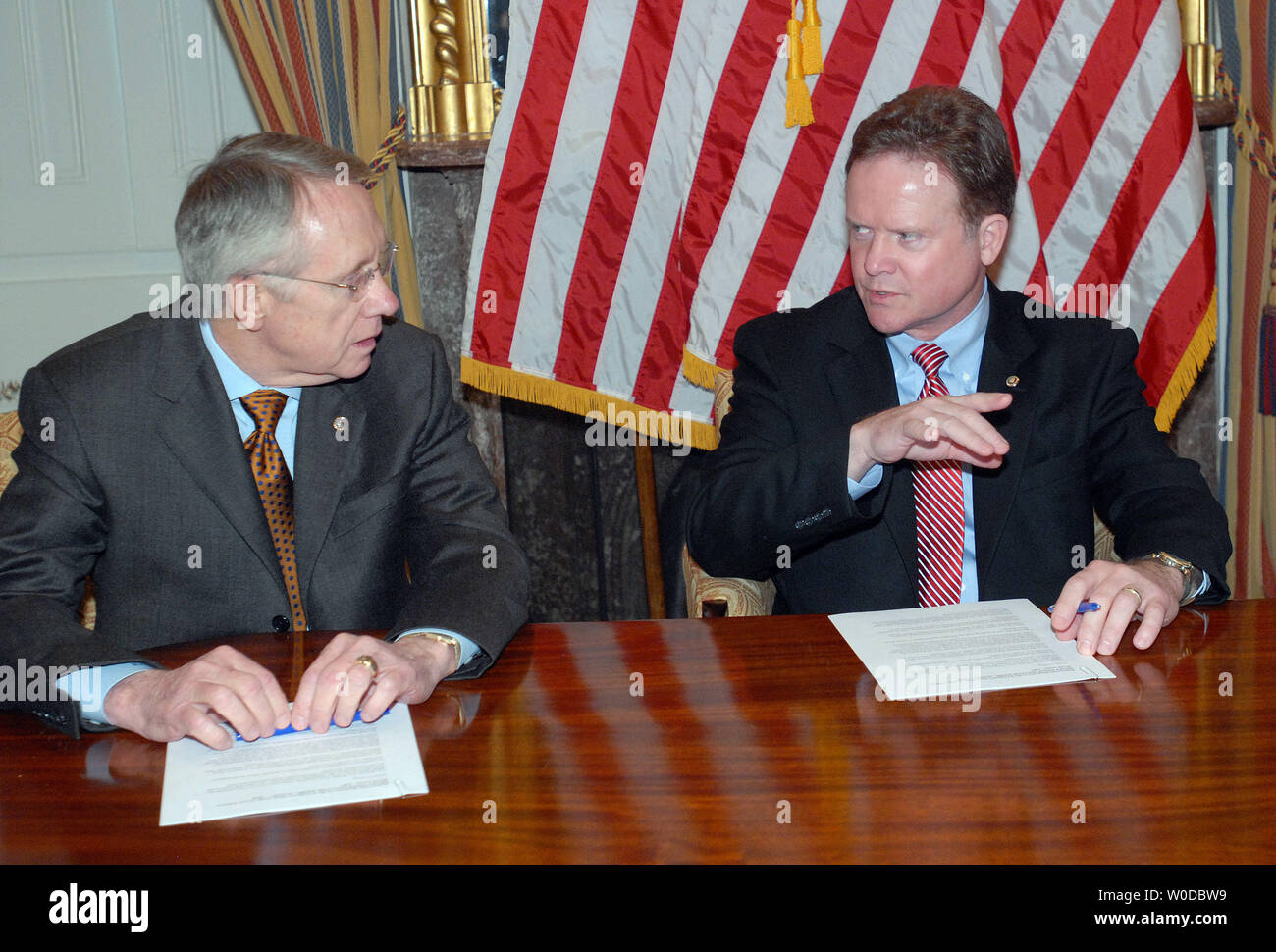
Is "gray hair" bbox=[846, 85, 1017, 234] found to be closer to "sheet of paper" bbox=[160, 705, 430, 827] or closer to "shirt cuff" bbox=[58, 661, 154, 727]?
"sheet of paper" bbox=[160, 705, 430, 827]

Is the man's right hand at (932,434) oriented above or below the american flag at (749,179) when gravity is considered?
below

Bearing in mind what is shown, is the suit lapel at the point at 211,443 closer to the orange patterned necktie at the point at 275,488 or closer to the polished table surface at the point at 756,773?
the orange patterned necktie at the point at 275,488

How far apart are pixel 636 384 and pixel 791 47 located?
1008 mm

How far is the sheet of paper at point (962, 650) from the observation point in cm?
159

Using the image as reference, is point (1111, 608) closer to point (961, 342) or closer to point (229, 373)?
point (961, 342)

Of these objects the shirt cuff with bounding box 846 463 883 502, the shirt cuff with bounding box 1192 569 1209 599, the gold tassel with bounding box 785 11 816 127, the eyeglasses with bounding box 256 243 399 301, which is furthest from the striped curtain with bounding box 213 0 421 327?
the shirt cuff with bounding box 1192 569 1209 599

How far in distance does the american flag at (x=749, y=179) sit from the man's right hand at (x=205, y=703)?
1878 mm

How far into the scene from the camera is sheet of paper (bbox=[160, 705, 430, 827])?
4.29 feet

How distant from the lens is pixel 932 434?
1.88 metres

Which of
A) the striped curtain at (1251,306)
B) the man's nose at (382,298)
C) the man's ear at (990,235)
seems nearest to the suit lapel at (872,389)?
the man's ear at (990,235)

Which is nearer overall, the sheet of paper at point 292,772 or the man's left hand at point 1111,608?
the sheet of paper at point 292,772

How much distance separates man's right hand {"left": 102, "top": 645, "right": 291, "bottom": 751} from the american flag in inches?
73.9
